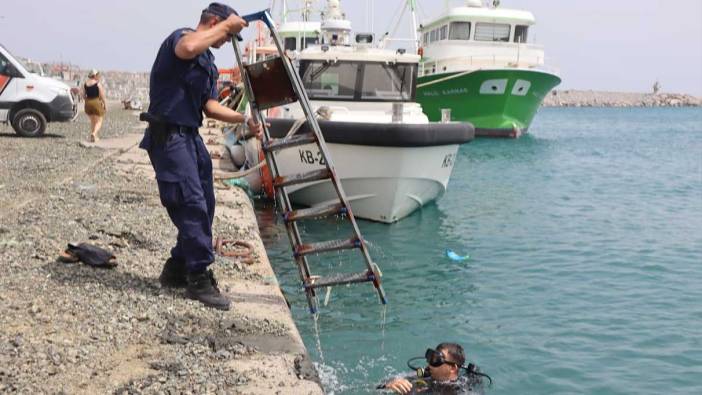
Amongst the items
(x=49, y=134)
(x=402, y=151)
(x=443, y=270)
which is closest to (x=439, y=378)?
(x=443, y=270)

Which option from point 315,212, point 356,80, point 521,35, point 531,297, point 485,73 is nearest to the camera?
point 315,212

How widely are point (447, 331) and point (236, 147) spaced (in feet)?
29.7

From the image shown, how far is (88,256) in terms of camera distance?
570 centimetres

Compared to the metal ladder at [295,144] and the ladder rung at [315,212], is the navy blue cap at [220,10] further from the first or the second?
the ladder rung at [315,212]

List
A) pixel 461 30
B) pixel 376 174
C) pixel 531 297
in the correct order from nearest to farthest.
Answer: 1. pixel 531 297
2. pixel 376 174
3. pixel 461 30

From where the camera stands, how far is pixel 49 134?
1847 centimetres

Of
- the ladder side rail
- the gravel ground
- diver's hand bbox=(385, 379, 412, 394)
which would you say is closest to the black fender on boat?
the gravel ground

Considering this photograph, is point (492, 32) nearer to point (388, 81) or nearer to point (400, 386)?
point (388, 81)

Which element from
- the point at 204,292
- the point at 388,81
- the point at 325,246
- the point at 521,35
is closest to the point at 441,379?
the point at 325,246

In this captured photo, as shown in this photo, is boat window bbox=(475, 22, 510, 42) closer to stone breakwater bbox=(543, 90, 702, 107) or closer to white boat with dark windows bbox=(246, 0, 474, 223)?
white boat with dark windows bbox=(246, 0, 474, 223)

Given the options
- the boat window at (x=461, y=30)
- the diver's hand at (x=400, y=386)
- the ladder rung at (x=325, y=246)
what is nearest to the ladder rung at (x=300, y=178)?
the ladder rung at (x=325, y=246)

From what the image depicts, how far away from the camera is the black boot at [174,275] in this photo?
17.7ft

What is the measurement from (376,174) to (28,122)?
926cm

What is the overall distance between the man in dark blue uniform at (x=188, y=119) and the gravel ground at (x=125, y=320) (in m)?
0.46
